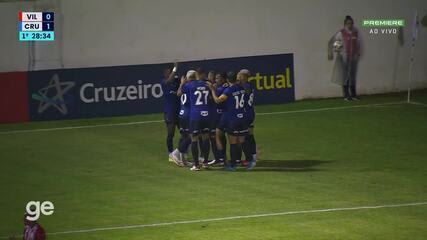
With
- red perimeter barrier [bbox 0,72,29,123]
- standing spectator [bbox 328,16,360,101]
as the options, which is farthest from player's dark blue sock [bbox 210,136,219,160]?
standing spectator [bbox 328,16,360,101]

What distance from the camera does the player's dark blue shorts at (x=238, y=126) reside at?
2073 cm

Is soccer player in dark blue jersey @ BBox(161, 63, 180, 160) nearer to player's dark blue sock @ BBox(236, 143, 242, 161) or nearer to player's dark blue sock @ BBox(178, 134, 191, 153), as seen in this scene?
Answer: player's dark blue sock @ BBox(178, 134, 191, 153)

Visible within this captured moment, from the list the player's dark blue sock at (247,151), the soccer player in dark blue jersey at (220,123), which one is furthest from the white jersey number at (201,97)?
the player's dark blue sock at (247,151)

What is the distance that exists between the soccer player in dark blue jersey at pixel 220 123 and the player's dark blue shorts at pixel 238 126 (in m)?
0.27

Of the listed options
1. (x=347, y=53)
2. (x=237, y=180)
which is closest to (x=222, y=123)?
(x=237, y=180)

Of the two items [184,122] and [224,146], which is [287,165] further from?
[184,122]

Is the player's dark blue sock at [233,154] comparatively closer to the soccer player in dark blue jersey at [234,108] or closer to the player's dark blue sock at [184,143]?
the soccer player in dark blue jersey at [234,108]

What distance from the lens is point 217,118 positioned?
70.5 ft

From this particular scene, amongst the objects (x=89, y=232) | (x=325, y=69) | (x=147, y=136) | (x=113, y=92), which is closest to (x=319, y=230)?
(x=89, y=232)

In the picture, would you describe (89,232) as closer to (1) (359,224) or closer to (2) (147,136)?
(1) (359,224)

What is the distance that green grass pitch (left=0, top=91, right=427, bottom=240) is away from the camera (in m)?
16.5

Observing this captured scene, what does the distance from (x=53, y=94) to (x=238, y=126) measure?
8697 millimetres

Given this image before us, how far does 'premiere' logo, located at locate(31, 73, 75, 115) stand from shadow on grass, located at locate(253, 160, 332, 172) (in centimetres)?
797

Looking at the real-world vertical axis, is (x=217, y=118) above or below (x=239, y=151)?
above
